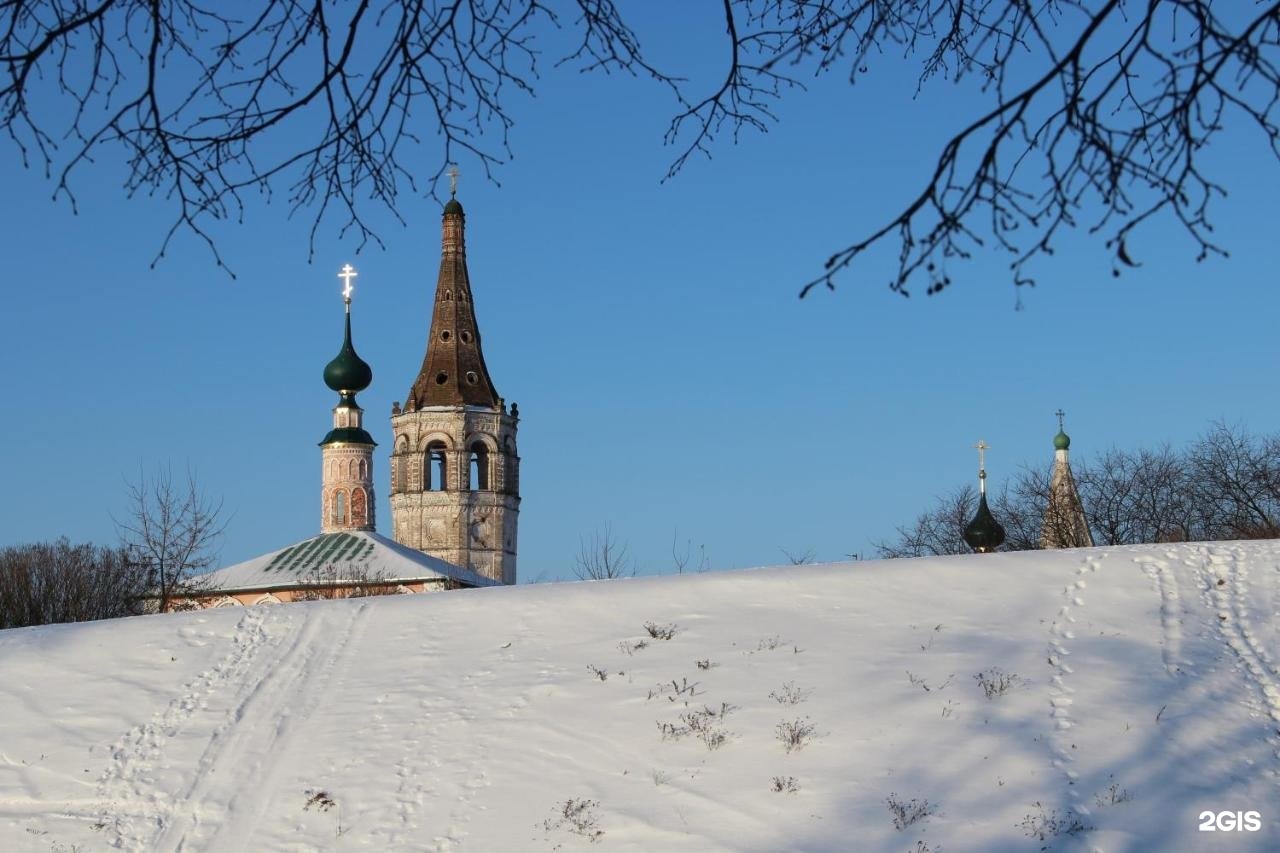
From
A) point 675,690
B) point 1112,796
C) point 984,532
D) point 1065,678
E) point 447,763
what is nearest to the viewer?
point 1112,796

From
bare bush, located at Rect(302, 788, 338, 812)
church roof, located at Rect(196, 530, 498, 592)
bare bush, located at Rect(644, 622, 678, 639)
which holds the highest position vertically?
church roof, located at Rect(196, 530, 498, 592)

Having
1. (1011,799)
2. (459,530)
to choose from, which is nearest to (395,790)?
(1011,799)

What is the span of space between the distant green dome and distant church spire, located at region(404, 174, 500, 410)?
6690 mm

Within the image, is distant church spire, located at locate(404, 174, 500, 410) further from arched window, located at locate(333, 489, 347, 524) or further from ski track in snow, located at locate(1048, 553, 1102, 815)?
ski track in snow, located at locate(1048, 553, 1102, 815)

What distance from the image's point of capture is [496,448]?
63.2 meters

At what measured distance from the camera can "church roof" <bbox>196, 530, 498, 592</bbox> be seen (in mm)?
43188

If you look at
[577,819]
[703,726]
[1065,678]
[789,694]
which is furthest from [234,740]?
[1065,678]

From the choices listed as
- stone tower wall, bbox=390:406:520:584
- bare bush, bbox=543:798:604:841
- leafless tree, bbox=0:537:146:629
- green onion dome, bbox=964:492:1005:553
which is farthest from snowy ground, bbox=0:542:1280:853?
stone tower wall, bbox=390:406:520:584

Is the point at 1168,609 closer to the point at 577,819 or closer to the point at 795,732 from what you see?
the point at 795,732

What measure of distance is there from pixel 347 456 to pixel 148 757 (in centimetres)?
4180

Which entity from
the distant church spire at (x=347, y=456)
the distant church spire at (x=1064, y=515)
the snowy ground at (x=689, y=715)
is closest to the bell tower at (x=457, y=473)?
the distant church spire at (x=347, y=456)

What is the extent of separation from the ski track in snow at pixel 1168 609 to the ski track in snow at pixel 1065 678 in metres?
0.60

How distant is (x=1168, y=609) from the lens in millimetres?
16453

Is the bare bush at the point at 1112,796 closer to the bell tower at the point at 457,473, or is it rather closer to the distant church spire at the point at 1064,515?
the distant church spire at the point at 1064,515
